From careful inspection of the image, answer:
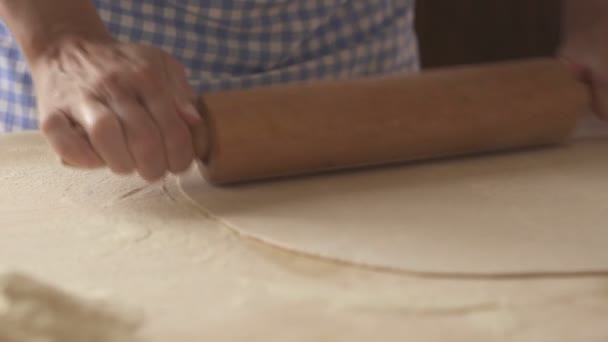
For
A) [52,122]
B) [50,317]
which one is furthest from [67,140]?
[50,317]

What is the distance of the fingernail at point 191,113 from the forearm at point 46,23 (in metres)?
0.19

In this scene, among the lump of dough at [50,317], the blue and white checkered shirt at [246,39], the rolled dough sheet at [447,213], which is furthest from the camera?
the blue and white checkered shirt at [246,39]

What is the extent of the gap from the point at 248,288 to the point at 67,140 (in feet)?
1.10

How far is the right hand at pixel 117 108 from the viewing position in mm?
938

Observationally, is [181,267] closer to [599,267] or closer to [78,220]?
[78,220]

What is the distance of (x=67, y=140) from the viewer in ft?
3.07

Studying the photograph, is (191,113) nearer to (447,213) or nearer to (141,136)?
(141,136)

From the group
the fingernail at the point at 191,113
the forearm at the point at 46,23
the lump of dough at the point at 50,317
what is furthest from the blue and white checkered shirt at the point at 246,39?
the lump of dough at the point at 50,317

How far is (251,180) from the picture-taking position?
42.4 inches

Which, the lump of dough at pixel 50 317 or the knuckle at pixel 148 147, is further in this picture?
the knuckle at pixel 148 147

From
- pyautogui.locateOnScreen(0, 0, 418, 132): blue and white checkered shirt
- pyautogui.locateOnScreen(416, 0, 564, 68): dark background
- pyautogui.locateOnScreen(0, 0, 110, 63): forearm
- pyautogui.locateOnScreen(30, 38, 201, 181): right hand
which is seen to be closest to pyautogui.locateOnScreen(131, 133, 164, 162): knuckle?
pyautogui.locateOnScreen(30, 38, 201, 181): right hand

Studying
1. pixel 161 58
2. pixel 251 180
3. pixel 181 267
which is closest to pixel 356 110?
pixel 251 180

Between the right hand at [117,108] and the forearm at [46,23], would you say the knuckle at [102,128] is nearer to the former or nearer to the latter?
the right hand at [117,108]

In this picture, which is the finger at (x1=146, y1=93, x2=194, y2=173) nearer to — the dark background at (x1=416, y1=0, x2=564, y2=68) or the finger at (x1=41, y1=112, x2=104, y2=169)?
the finger at (x1=41, y1=112, x2=104, y2=169)
